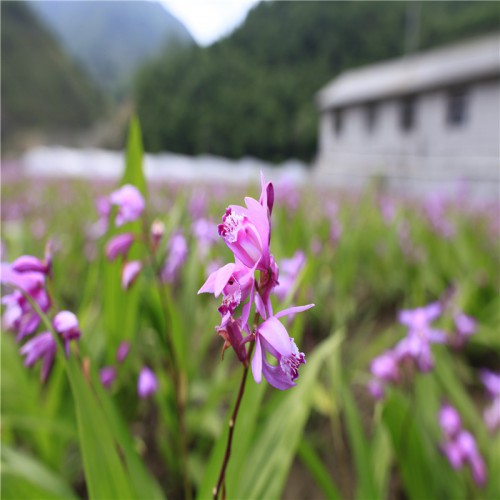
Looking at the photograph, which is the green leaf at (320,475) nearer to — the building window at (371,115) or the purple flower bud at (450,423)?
the purple flower bud at (450,423)

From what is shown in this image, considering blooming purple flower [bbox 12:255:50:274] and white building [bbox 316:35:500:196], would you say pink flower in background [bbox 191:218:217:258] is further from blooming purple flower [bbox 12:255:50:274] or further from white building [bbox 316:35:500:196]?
white building [bbox 316:35:500:196]

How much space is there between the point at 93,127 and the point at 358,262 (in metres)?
43.2

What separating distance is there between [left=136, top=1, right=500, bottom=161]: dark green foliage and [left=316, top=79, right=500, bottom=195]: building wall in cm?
1172

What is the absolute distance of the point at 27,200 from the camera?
423 centimetres

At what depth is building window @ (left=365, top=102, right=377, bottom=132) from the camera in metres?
19.3

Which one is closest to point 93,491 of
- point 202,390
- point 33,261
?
point 33,261

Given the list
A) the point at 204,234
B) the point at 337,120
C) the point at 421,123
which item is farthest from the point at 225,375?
the point at 337,120

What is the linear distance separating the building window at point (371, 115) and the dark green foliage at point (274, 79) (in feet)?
40.3

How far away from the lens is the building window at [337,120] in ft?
70.0

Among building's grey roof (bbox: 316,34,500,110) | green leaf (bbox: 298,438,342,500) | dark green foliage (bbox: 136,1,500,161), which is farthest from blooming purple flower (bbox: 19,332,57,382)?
dark green foliage (bbox: 136,1,500,161)

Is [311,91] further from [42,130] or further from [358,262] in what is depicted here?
[358,262]

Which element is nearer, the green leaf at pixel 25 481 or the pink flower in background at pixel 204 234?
the green leaf at pixel 25 481

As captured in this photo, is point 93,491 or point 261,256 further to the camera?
point 93,491

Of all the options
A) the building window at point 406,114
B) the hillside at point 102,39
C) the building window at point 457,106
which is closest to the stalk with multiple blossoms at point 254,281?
the building window at point 457,106
